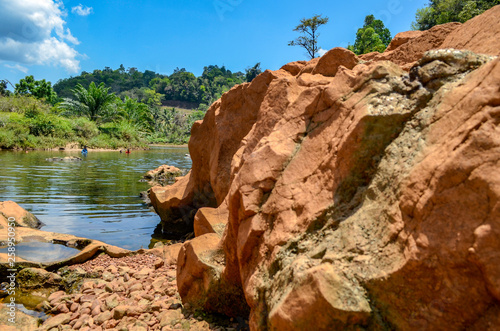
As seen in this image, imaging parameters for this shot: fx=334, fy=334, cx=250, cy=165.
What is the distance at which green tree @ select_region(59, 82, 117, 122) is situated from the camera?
4028cm

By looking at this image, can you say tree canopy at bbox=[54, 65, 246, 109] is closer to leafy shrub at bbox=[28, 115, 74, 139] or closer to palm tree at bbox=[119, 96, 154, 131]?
palm tree at bbox=[119, 96, 154, 131]

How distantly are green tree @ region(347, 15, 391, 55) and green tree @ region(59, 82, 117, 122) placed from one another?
29664 millimetres

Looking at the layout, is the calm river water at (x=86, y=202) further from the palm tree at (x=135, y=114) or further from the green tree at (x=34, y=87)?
the green tree at (x=34, y=87)

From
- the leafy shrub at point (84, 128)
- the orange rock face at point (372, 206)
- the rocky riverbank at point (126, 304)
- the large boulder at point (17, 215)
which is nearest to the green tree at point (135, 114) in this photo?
the leafy shrub at point (84, 128)

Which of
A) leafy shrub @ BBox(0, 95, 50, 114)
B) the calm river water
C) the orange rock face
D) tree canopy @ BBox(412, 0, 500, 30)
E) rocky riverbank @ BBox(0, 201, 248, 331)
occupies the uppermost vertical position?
tree canopy @ BBox(412, 0, 500, 30)

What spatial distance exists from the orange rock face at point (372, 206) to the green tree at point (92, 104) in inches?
1665

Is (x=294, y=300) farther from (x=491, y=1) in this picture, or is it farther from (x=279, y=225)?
(x=491, y=1)

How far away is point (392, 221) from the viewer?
1.91m

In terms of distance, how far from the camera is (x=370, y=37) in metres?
37.8

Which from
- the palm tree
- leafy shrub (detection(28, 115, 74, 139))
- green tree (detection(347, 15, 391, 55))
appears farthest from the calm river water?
the palm tree

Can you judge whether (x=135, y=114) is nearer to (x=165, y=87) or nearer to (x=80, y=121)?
(x=80, y=121)

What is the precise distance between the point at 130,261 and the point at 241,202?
155 inches

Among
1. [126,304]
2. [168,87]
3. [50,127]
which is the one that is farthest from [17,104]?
[168,87]

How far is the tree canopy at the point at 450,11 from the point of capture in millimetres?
21969
